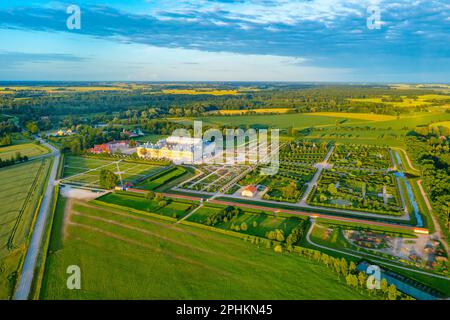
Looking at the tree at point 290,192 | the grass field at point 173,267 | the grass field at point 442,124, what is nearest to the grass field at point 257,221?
the grass field at point 173,267

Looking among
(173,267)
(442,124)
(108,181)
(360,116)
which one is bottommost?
(173,267)

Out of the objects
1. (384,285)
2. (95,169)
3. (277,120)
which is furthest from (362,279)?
(277,120)

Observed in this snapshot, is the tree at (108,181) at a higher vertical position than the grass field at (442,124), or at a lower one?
lower

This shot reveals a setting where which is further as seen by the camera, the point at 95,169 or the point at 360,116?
the point at 360,116

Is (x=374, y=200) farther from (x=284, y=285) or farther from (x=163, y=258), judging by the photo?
(x=163, y=258)

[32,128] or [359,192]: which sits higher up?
[32,128]

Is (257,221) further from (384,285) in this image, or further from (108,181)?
(108,181)

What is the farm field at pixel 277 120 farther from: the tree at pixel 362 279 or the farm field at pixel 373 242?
the tree at pixel 362 279
